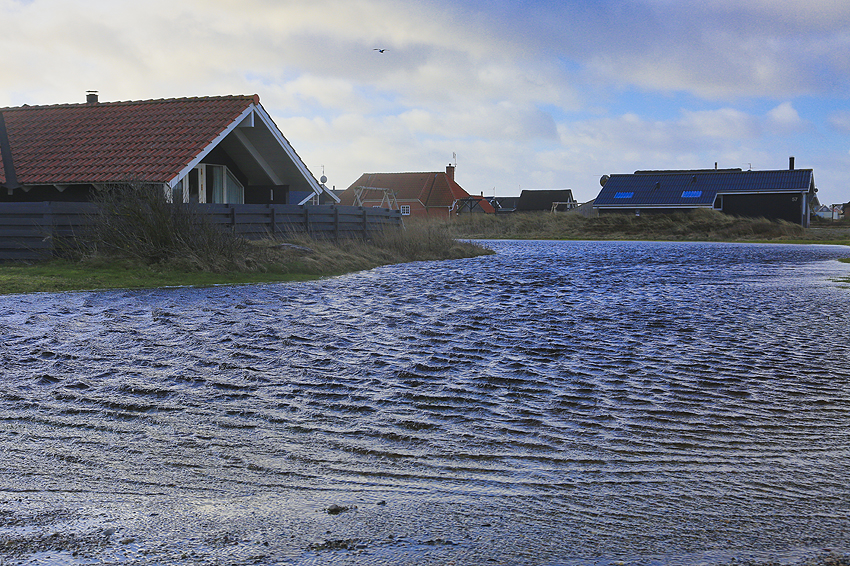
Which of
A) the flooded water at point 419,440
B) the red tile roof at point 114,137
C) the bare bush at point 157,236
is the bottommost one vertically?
the flooded water at point 419,440

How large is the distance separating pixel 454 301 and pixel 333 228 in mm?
12681

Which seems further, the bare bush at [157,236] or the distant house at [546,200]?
the distant house at [546,200]

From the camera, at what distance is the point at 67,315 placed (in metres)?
10.6

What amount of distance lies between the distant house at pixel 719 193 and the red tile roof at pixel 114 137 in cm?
5130

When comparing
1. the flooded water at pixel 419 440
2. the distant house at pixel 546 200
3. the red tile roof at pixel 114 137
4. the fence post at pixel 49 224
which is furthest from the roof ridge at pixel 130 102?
the distant house at pixel 546 200

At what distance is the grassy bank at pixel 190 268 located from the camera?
14.9 m

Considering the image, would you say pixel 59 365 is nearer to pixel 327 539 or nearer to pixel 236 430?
pixel 236 430

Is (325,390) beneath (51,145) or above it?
beneath

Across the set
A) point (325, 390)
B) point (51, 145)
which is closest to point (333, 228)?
point (51, 145)

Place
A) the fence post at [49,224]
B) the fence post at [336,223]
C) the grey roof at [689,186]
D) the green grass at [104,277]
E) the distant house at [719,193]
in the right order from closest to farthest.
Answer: the green grass at [104,277], the fence post at [49,224], the fence post at [336,223], the distant house at [719,193], the grey roof at [689,186]

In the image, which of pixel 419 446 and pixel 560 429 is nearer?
pixel 419 446

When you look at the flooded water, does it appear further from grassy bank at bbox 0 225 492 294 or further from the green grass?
grassy bank at bbox 0 225 492 294

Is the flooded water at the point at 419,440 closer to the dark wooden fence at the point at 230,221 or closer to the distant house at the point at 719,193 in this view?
the dark wooden fence at the point at 230,221

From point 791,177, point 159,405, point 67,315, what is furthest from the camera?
point 791,177
